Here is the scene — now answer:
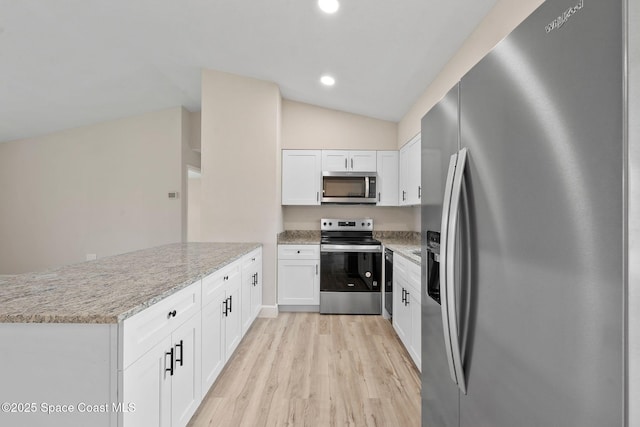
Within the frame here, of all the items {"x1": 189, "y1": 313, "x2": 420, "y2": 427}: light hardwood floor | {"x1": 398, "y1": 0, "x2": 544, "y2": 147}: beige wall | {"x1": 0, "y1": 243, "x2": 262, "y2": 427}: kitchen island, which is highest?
{"x1": 398, "y1": 0, "x2": 544, "y2": 147}: beige wall

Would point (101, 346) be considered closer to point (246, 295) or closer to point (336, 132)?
point (246, 295)

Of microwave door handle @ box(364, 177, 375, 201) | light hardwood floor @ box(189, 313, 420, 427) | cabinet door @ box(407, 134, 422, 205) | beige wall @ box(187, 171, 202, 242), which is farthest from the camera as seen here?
beige wall @ box(187, 171, 202, 242)

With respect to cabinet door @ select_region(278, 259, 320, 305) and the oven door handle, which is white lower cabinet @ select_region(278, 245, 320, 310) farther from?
the oven door handle

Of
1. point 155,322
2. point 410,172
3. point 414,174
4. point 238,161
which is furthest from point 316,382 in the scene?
point 238,161

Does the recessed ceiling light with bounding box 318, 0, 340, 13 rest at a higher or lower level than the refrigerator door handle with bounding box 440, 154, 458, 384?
higher

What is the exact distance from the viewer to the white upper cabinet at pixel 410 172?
10.6 ft

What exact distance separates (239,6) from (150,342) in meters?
2.36

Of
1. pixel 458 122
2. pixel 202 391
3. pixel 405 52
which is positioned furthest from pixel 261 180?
pixel 458 122

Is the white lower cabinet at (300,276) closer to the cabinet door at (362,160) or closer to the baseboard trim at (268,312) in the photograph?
the baseboard trim at (268,312)

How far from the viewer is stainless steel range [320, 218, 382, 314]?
3648mm

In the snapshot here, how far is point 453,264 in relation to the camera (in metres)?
0.89

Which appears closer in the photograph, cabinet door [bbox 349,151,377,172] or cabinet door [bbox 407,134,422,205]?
cabinet door [bbox 407,134,422,205]

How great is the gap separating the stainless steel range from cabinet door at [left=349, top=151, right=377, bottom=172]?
3.46 feet

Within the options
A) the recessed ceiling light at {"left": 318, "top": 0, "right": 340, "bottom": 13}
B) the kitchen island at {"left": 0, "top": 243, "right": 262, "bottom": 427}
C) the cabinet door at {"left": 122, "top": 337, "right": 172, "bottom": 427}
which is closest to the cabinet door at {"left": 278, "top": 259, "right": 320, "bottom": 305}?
the kitchen island at {"left": 0, "top": 243, "right": 262, "bottom": 427}
